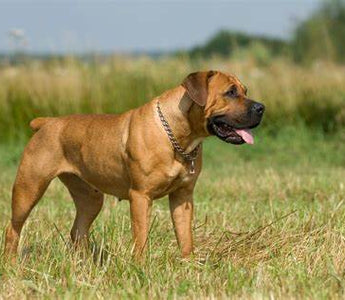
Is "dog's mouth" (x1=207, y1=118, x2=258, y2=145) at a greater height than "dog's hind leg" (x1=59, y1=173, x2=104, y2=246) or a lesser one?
greater

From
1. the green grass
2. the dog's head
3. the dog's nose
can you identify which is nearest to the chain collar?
the dog's head

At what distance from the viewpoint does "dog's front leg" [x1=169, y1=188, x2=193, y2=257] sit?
21.1 feet

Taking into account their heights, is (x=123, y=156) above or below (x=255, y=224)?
above

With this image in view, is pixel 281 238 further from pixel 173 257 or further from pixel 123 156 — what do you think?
pixel 123 156

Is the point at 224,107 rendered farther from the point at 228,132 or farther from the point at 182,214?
the point at 182,214

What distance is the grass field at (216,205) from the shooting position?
209 inches

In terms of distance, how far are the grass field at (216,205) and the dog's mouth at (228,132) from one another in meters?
0.73

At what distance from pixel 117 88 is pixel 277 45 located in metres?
11.8

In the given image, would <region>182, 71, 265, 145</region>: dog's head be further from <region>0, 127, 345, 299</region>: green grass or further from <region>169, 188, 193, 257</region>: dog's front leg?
<region>0, 127, 345, 299</region>: green grass

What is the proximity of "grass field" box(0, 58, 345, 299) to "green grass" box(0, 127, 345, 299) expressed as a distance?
0.01 m

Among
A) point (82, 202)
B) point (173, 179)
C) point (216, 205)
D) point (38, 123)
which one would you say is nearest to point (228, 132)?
point (173, 179)

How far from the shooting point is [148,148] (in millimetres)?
6148

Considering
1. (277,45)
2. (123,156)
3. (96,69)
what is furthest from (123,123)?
(277,45)

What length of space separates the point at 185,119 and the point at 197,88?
29 cm
